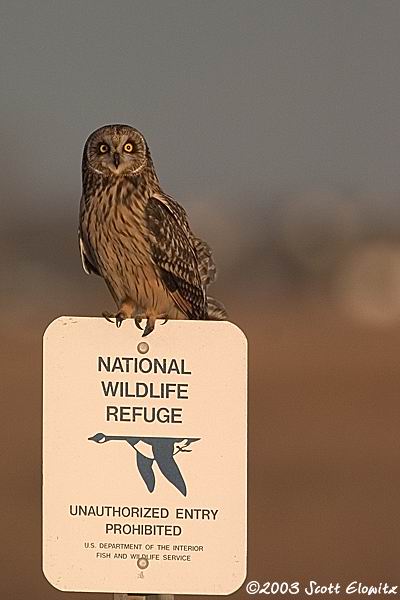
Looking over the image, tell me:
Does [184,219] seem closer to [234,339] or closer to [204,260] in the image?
[204,260]

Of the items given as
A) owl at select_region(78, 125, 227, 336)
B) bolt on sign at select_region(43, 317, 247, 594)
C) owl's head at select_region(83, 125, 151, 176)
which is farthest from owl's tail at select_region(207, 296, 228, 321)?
bolt on sign at select_region(43, 317, 247, 594)

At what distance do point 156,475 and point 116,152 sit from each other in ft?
1.57

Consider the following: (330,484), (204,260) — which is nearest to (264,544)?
(330,484)

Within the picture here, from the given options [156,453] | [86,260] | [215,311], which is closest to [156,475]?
[156,453]

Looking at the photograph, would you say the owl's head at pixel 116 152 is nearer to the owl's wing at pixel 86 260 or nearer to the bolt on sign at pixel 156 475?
the owl's wing at pixel 86 260

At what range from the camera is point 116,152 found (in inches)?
58.0

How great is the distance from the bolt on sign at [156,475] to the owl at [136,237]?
1.05 ft

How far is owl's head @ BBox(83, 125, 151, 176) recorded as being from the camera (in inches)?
57.3

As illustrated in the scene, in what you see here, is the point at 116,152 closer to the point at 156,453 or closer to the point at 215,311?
the point at 215,311

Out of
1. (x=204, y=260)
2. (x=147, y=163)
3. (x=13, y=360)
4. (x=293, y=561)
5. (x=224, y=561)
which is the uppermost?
(x=147, y=163)

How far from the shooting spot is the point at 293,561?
13.6 feet

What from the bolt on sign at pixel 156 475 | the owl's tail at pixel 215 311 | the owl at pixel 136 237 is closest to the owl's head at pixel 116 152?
the owl at pixel 136 237

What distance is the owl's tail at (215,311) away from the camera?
4.75 feet

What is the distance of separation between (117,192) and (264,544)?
2.87m
